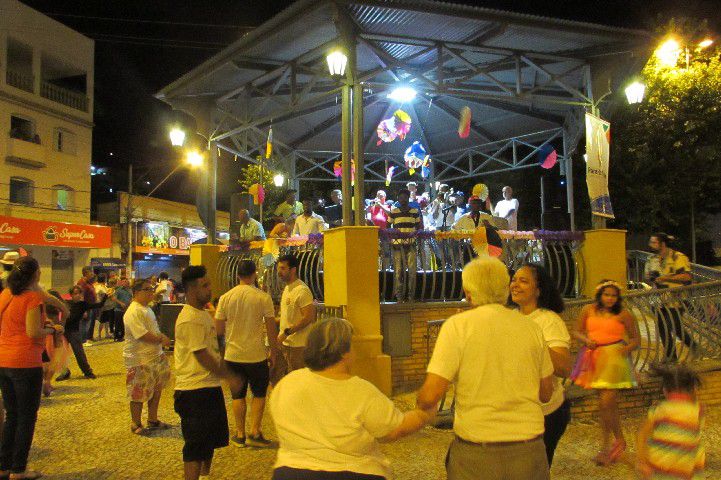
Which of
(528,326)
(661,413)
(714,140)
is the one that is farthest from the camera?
(714,140)

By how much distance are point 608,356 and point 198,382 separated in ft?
11.8

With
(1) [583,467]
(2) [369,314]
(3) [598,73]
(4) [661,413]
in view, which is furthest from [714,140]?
(4) [661,413]

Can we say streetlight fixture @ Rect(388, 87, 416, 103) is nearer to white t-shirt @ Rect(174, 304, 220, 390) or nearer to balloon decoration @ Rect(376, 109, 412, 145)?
balloon decoration @ Rect(376, 109, 412, 145)

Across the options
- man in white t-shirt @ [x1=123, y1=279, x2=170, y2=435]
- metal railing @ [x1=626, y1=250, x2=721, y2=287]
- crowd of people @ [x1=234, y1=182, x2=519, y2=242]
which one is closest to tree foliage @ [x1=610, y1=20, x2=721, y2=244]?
metal railing @ [x1=626, y1=250, x2=721, y2=287]

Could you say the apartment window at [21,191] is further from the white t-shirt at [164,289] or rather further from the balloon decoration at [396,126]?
the balloon decoration at [396,126]

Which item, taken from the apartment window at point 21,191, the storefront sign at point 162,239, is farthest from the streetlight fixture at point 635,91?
the storefront sign at point 162,239

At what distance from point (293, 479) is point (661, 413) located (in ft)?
6.98

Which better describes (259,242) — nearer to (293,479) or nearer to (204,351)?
(204,351)

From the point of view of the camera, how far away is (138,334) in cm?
644

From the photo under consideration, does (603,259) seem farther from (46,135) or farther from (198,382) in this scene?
(46,135)

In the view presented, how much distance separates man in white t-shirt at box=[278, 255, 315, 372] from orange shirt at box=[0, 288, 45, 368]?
2465 millimetres

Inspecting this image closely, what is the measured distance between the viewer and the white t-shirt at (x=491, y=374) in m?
2.70

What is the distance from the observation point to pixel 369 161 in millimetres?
19156

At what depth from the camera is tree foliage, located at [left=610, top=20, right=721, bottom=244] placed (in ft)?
49.2
